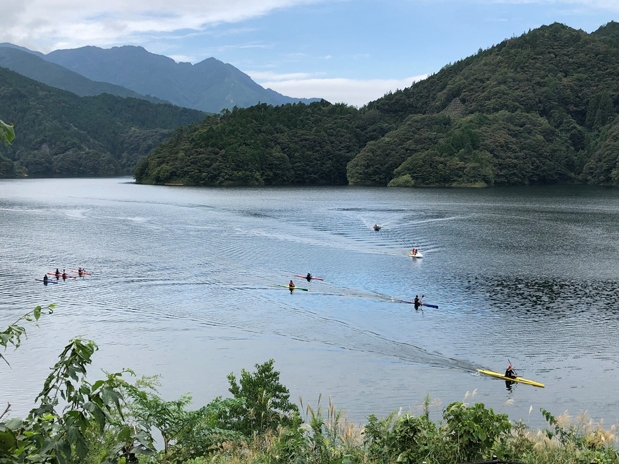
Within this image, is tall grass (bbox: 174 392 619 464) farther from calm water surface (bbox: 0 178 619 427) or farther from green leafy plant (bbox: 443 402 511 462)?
calm water surface (bbox: 0 178 619 427)

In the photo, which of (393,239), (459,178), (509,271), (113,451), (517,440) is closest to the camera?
(113,451)

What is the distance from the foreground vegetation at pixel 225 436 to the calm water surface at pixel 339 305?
14.2m

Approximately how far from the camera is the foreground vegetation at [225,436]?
6.42 meters

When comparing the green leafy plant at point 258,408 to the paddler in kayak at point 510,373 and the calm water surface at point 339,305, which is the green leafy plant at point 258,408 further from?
the paddler in kayak at point 510,373

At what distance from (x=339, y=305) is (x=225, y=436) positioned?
33.2 metres

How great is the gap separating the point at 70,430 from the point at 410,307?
140ft

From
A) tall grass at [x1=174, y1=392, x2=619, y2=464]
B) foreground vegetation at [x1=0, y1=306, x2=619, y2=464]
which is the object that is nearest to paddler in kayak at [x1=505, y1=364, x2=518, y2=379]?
foreground vegetation at [x1=0, y1=306, x2=619, y2=464]

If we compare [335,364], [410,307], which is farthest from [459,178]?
[335,364]

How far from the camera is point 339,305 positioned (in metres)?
48.4

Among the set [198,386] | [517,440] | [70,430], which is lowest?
[198,386]

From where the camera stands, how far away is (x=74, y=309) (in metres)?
46.2

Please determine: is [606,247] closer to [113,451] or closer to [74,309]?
[74,309]

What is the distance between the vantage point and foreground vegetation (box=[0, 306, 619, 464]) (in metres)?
6.42

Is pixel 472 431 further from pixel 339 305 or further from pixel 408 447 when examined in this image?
pixel 339 305
